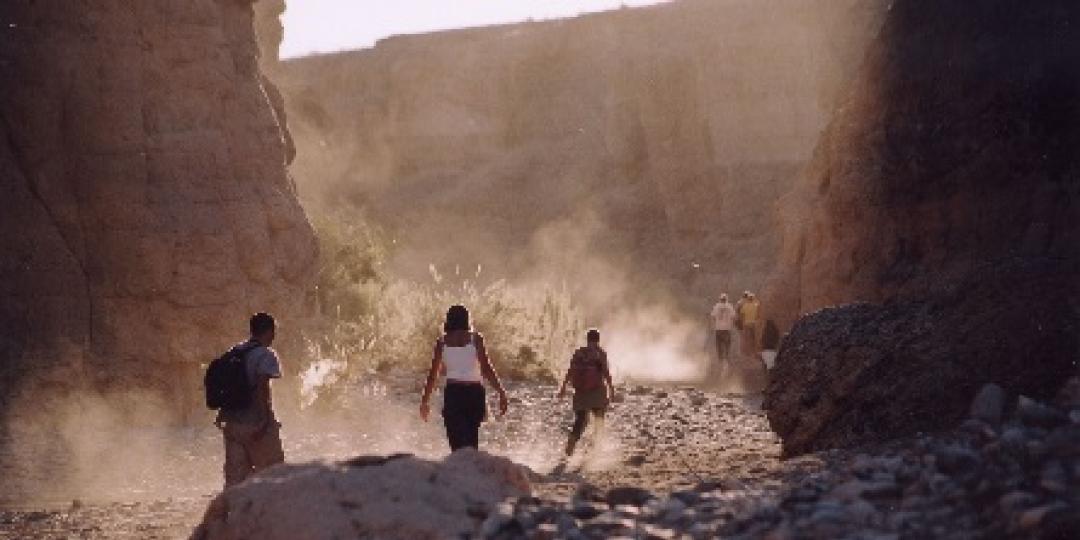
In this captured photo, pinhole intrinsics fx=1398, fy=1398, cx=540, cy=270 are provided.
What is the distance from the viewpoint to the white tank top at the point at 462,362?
9.23 metres

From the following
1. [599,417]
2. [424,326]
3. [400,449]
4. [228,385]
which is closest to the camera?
[228,385]

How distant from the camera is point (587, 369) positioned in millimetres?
12891

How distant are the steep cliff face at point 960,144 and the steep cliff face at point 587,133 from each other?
28986 millimetres

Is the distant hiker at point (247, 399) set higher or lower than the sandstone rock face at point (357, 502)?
higher

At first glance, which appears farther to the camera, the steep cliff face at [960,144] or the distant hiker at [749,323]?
the distant hiker at [749,323]

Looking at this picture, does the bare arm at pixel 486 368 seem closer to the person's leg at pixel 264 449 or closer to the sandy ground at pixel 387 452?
the sandy ground at pixel 387 452

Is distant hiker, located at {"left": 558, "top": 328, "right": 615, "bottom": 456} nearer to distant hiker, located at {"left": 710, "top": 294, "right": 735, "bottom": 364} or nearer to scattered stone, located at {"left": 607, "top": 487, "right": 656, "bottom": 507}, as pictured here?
scattered stone, located at {"left": 607, "top": 487, "right": 656, "bottom": 507}

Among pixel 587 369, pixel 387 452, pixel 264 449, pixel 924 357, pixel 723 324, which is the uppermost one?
pixel 723 324

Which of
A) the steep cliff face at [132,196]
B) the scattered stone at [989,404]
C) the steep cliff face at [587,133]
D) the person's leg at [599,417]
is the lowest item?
the scattered stone at [989,404]

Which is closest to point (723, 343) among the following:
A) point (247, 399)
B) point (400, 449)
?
point (400, 449)

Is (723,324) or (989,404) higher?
(723,324)

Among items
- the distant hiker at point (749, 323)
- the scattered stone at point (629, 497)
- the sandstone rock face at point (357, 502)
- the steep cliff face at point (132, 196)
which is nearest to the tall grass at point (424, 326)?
the distant hiker at point (749, 323)

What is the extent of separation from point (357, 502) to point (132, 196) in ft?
27.4

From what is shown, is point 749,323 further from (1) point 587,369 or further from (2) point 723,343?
(1) point 587,369
